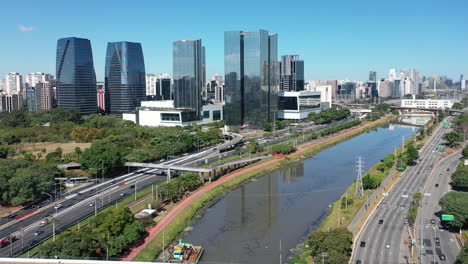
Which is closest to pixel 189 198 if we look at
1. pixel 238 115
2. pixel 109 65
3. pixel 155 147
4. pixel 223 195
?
pixel 223 195

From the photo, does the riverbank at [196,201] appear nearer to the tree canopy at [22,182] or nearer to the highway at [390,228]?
the tree canopy at [22,182]

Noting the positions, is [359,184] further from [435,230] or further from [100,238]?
[100,238]

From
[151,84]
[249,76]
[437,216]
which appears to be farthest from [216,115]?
[151,84]

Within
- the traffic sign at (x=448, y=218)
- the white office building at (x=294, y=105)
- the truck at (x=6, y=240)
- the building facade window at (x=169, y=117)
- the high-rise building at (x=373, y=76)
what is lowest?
the truck at (x=6, y=240)

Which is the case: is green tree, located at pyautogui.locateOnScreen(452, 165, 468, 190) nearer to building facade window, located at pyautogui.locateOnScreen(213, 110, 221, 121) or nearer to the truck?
the truck

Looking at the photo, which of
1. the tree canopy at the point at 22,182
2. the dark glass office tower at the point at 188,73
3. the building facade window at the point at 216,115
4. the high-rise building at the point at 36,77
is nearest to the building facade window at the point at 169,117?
the dark glass office tower at the point at 188,73

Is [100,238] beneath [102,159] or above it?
beneath
